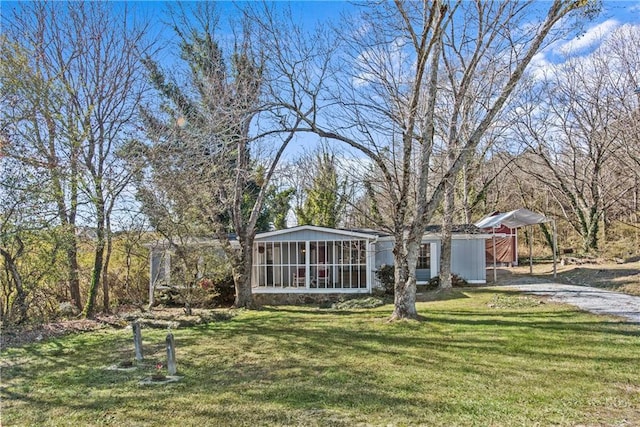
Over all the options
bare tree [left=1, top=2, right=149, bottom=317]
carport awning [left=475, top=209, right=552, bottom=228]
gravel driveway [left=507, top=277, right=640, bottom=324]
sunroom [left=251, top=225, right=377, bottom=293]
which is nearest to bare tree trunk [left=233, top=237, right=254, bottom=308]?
sunroom [left=251, top=225, right=377, bottom=293]

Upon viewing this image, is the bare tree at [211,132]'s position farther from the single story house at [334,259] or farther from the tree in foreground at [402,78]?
the single story house at [334,259]

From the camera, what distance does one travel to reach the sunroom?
14625 millimetres

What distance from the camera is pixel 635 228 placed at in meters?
20.7

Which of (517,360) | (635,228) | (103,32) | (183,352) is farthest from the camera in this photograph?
(635,228)

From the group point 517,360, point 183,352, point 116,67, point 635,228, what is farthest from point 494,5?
point 635,228

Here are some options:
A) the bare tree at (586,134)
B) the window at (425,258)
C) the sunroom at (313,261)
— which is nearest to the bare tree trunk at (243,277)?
the sunroom at (313,261)

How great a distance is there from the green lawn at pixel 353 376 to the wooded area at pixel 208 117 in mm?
2130

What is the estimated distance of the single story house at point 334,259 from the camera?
14648 millimetres

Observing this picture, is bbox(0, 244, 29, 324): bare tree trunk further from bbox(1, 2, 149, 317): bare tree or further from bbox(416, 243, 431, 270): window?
bbox(416, 243, 431, 270): window

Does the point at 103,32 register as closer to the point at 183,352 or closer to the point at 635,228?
the point at 183,352

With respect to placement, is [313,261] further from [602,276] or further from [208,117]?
[602,276]

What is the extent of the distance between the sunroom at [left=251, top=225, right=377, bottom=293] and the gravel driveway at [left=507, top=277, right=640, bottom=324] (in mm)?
4984

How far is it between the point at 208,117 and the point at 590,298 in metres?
10.1

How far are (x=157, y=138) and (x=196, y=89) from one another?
233 cm
